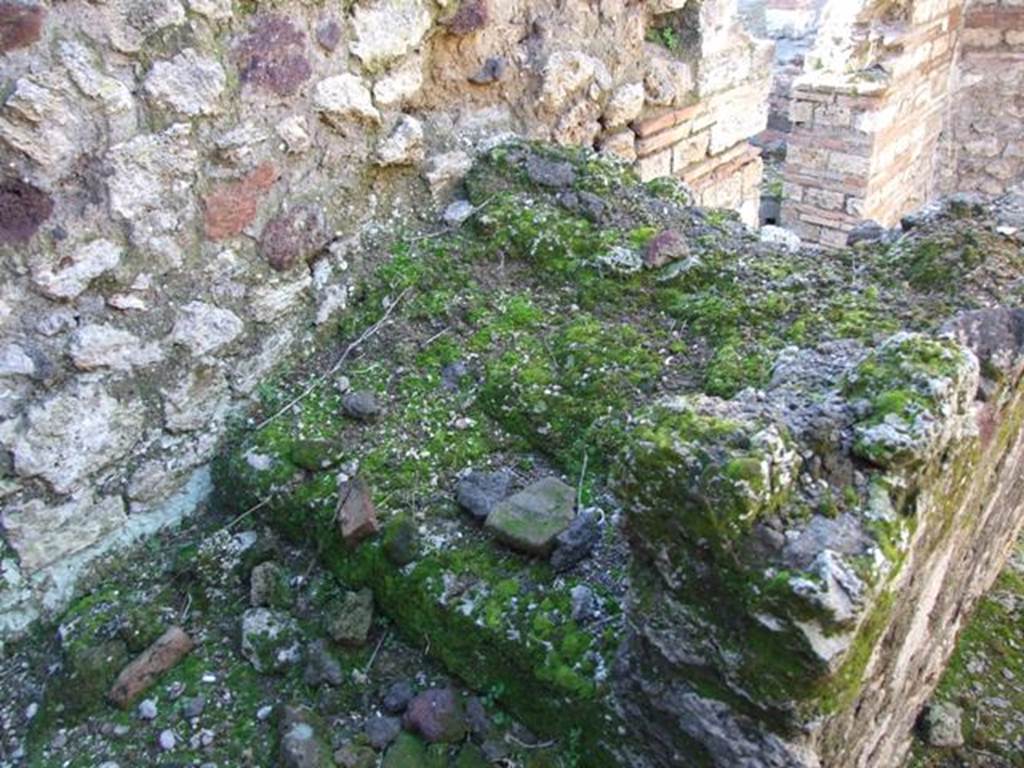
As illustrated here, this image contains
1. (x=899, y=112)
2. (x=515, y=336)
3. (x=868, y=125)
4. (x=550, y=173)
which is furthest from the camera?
(x=899, y=112)

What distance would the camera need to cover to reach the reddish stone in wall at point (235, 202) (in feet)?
7.61

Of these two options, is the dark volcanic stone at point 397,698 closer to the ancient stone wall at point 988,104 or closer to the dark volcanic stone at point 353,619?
the dark volcanic stone at point 353,619

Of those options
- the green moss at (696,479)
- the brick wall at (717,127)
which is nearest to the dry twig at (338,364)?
the green moss at (696,479)

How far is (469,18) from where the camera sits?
2941 millimetres

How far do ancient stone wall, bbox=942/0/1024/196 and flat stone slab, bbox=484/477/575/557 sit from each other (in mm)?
6947

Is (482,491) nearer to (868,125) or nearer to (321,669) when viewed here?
(321,669)

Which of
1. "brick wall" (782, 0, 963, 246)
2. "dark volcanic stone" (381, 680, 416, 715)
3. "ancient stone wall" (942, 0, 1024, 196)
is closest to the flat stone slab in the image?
"dark volcanic stone" (381, 680, 416, 715)

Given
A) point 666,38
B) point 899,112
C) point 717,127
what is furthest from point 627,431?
point 899,112

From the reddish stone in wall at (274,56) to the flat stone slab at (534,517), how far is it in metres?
1.27

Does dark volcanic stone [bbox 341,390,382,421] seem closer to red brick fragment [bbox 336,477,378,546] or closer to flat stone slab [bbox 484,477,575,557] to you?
red brick fragment [bbox 336,477,378,546]

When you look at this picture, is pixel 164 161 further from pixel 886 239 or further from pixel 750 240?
pixel 886 239

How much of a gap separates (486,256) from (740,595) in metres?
1.61

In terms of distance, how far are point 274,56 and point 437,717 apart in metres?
1.70

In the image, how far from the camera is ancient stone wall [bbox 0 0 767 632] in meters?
2.02
